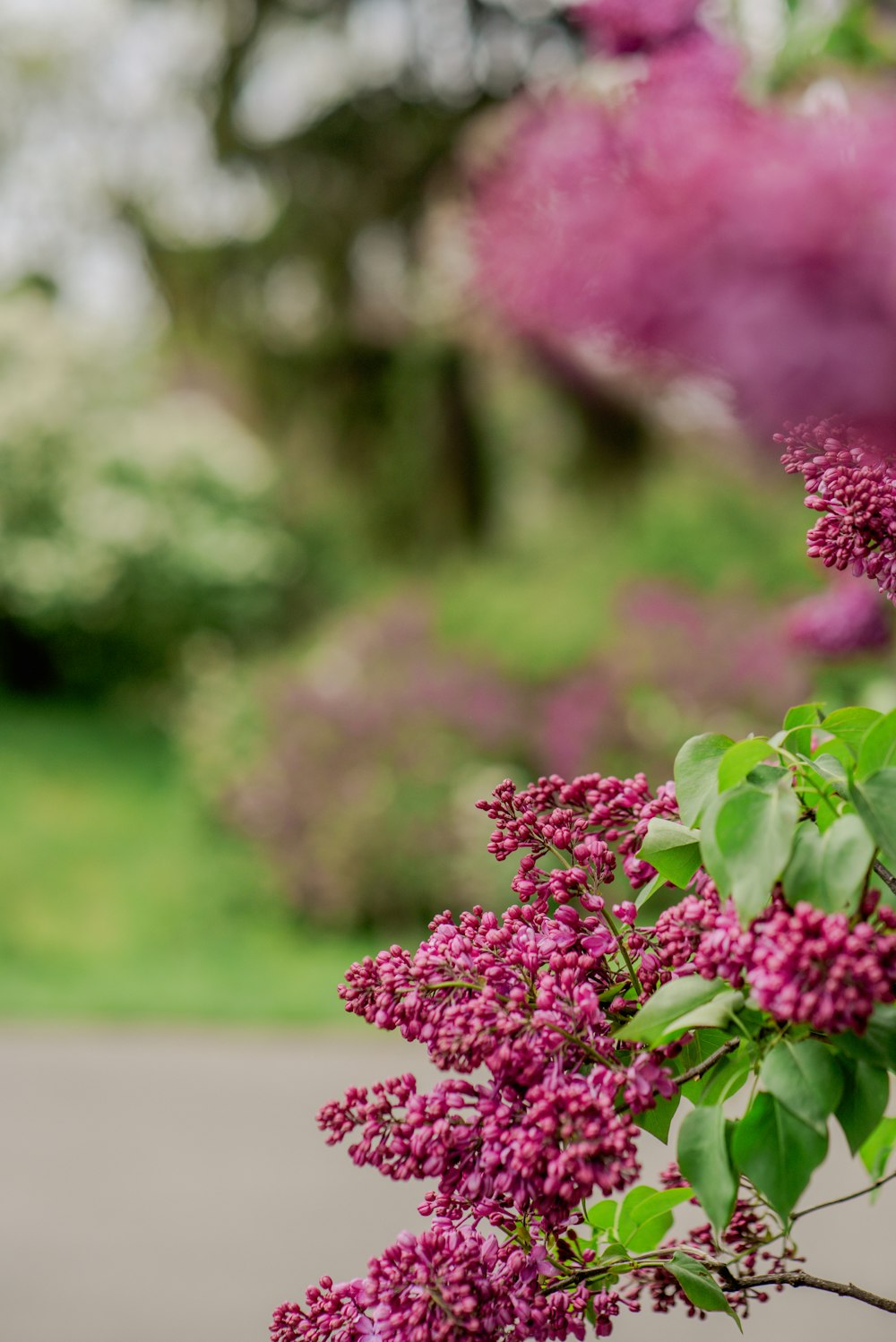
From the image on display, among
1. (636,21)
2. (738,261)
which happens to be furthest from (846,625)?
(738,261)

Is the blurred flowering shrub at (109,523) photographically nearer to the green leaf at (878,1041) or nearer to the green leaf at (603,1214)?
the green leaf at (603,1214)

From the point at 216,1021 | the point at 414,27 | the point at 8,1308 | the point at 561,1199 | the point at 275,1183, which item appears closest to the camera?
the point at 561,1199

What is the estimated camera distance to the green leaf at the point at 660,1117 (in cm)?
70

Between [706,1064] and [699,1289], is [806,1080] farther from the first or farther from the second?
[699,1289]

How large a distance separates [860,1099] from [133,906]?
5.60 metres

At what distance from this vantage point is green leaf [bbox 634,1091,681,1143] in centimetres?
70

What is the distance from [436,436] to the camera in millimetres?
8352

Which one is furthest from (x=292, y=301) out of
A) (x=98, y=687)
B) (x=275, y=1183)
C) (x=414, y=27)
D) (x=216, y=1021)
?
(x=275, y=1183)

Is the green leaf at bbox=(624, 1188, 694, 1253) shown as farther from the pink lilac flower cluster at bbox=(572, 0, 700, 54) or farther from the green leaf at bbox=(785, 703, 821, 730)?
the pink lilac flower cluster at bbox=(572, 0, 700, 54)

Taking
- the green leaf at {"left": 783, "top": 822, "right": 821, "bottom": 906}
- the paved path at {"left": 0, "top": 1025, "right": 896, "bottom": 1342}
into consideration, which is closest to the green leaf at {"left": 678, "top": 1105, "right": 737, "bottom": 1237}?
the green leaf at {"left": 783, "top": 822, "right": 821, "bottom": 906}

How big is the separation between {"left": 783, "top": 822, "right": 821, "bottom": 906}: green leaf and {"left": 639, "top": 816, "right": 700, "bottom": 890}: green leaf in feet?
0.33

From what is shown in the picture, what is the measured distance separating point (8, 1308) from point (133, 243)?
8154mm

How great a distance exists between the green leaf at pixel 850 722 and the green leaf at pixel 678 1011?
0.61 feet

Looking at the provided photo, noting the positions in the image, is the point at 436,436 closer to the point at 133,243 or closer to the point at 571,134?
the point at 133,243
